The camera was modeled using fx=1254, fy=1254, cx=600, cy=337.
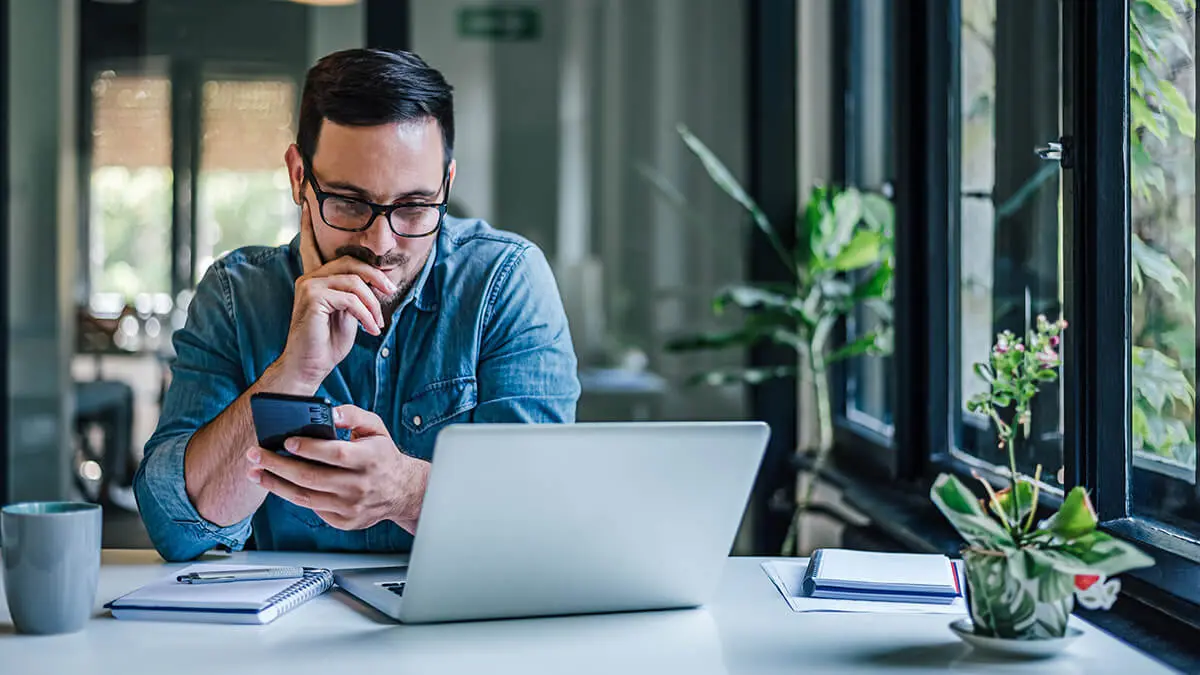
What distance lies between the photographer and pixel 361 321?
1741 millimetres

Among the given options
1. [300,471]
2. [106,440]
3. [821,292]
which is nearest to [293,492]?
[300,471]

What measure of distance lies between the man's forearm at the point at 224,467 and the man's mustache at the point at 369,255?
249mm

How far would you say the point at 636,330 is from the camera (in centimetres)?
374

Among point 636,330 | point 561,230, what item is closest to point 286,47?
point 561,230

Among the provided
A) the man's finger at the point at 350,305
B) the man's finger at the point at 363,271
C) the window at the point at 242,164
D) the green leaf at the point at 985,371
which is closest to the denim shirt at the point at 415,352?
the man's finger at the point at 363,271

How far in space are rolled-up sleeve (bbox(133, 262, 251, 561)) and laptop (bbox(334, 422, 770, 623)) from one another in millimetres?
436

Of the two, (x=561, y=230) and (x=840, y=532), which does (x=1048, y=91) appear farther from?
(x=561, y=230)

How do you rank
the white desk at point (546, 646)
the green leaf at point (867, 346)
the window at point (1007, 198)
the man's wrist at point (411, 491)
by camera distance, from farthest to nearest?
the green leaf at point (867, 346) → the window at point (1007, 198) → the man's wrist at point (411, 491) → the white desk at point (546, 646)

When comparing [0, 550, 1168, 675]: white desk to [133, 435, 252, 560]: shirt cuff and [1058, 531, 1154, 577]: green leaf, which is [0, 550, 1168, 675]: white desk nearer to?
[1058, 531, 1154, 577]: green leaf

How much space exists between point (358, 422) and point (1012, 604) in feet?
2.52

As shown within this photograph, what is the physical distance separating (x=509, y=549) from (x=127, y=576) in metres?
0.56

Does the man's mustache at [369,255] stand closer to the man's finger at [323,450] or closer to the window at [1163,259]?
the man's finger at [323,450]

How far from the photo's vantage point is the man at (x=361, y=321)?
1712mm

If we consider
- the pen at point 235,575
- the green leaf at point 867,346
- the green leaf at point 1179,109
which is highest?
the green leaf at point 1179,109
